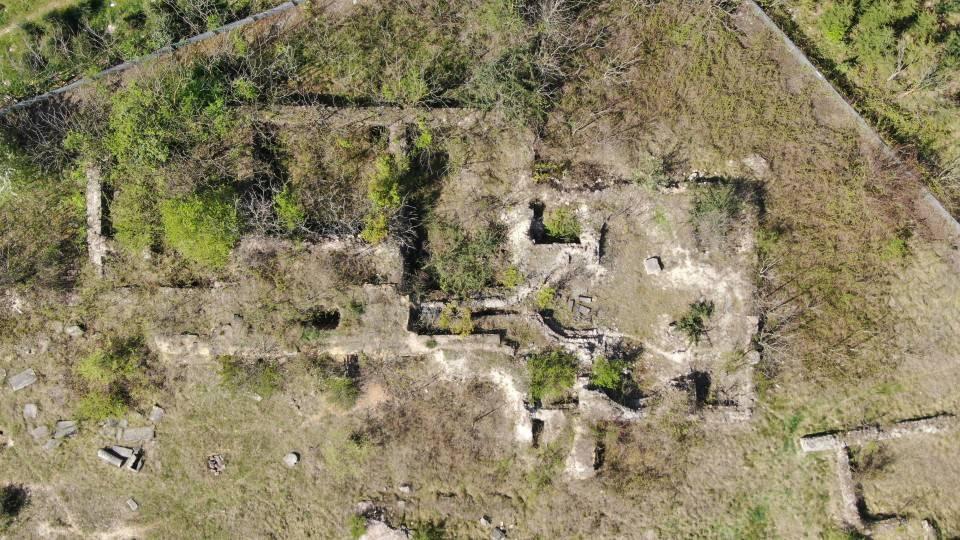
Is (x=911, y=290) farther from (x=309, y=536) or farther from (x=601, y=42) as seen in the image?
(x=309, y=536)

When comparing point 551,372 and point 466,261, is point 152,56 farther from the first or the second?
point 551,372

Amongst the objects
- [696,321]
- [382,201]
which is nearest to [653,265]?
[696,321]

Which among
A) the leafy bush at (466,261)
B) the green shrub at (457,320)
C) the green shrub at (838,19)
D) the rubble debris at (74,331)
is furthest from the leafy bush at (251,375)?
the green shrub at (838,19)

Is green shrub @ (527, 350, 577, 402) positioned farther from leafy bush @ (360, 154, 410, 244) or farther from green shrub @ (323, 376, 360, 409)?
leafy bush @ (360, 154, 410, 244)

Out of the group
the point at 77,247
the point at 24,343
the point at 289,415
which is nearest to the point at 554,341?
the point at 289,415

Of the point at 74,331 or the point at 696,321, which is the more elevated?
the point at 74,331

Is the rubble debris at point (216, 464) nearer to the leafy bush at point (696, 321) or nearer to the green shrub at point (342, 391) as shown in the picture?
the green shrub at point (342, 391)
